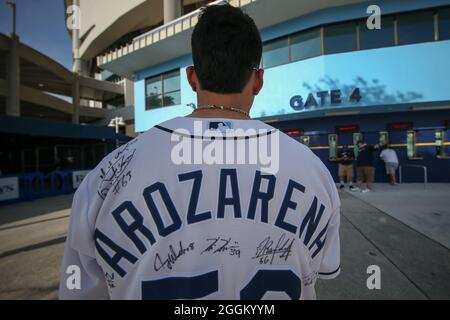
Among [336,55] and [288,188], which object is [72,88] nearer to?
[336,55]

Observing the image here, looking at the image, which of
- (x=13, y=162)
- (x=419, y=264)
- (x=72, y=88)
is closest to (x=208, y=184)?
(x=419, y=264)

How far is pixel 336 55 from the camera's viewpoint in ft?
35.1

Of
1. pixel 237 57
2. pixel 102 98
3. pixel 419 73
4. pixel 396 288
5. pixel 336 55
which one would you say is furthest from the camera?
pixel 102 98

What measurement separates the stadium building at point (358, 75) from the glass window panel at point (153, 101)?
12.1 ft

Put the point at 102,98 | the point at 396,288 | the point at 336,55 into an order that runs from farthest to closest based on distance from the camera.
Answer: the point at 102,98 < the point at 336,55 < the point at 396,288

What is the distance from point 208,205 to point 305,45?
40.5 feet

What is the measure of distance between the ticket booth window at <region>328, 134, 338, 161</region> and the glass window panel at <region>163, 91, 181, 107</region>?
8547mm

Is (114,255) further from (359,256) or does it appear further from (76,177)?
(76,177)

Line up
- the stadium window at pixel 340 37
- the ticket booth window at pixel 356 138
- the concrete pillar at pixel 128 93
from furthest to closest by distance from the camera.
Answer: the concrete pillar at pixel 128 93
the ticket booth window at pixel 356 138
the stadium window at pixel 340 37

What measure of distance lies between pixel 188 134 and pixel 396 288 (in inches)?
130

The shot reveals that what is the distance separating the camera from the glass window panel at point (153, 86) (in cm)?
1605

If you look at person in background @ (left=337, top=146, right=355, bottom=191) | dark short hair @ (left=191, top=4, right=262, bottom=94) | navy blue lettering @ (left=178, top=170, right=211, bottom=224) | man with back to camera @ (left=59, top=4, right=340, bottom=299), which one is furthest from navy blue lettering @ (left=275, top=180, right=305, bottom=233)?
person in background @ (left=337, top=146, right=355, bottom=191)

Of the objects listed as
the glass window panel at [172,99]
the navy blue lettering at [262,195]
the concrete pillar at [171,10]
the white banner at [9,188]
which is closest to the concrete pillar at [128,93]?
the concrete pillar at [171,10]
